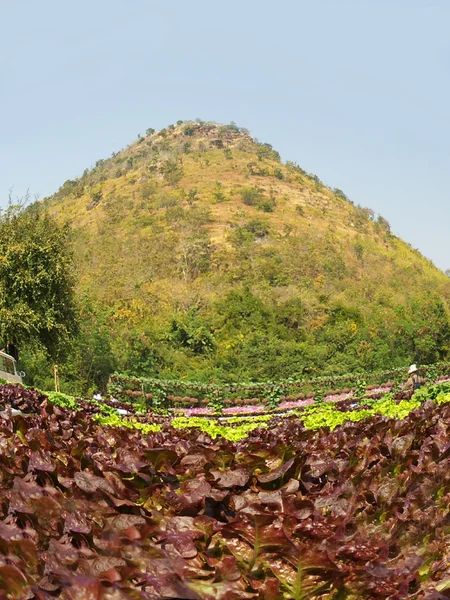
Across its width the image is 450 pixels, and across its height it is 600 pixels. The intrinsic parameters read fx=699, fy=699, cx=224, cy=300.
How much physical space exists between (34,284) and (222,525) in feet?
78.9

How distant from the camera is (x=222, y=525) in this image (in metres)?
2.21

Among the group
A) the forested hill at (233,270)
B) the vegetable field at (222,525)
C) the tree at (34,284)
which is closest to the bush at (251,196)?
the forested hill at (233,270)

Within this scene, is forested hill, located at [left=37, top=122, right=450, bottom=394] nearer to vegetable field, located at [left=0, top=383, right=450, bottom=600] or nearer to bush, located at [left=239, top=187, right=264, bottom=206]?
bush, located at [left=239, top=187, right=264, bottom=206]

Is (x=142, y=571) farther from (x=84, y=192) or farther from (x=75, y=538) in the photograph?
(x=84, y=192)

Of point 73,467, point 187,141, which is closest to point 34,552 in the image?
point 73,467

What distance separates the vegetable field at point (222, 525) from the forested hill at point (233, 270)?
26.8 meters

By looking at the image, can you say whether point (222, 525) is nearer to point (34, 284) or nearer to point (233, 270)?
point (34, 284)

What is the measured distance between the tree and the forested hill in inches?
125

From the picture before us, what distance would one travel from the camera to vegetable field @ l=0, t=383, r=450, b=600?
1875mm

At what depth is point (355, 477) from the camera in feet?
9.84

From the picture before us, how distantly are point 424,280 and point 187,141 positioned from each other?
41.7 meters

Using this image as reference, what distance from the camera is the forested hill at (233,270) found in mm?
32750

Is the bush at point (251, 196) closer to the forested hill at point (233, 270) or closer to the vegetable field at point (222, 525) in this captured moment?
the forested hill at point (233, 270)

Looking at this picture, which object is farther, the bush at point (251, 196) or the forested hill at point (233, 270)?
the bush at point (251, 196)
